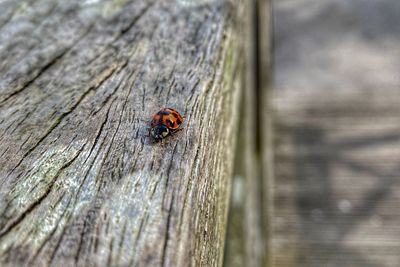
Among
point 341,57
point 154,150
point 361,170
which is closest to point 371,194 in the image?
point 361,170

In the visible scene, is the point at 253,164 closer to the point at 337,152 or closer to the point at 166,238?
the point at 337,152

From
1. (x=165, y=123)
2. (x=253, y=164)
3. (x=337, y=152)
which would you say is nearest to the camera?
(x=165, y=123)

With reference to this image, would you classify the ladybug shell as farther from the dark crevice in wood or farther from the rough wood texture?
the dark crevice in wood

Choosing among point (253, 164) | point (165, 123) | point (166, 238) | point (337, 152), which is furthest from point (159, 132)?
point (337, 152)

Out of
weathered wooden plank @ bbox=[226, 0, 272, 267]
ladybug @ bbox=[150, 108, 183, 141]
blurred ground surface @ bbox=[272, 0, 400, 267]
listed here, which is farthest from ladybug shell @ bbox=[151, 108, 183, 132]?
blurred ground surface @ bbox=[272, 0, 400, 267]

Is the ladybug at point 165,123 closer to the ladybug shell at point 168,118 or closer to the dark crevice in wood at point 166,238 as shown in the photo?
the ladybug shell at point 168,118

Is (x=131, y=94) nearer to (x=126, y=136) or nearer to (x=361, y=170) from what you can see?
(x=126, y=136)
